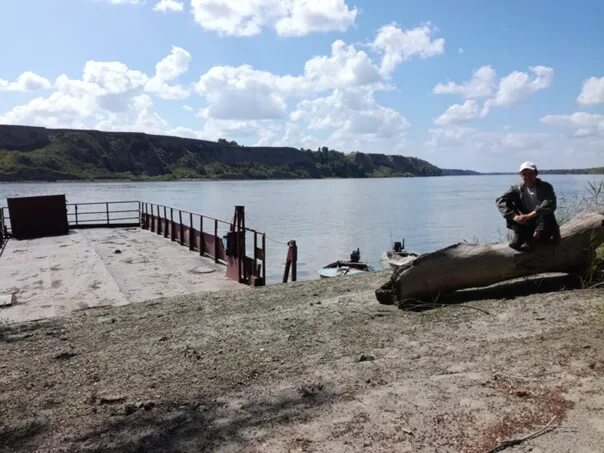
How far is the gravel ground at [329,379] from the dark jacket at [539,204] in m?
0.85

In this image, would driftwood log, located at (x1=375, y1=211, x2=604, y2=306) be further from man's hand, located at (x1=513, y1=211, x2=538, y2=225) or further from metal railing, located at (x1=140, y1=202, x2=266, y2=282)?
metal railing, located at (x1=140, y1=202, x2=266, y2=282)

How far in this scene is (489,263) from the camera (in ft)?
19.9

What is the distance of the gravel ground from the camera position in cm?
323

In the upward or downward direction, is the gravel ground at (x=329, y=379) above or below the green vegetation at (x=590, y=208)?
below

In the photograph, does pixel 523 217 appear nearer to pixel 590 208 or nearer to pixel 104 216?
pixel 590 208

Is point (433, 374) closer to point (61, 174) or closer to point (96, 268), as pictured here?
point (96, 268)

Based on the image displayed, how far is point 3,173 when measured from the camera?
4673 inches

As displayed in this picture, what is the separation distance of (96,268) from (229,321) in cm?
940

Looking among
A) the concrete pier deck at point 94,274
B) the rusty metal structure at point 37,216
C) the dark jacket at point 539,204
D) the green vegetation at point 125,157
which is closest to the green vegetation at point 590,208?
the dark jacket at point 539,204

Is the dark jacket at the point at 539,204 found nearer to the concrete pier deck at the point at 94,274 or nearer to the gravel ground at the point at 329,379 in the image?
the gravel ground at the point at 329,379

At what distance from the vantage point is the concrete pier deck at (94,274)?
11023 mm

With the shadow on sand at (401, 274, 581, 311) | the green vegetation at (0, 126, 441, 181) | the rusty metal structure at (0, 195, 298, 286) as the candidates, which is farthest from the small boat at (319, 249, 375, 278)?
the green vegetation at (0, 126, 441, 181)

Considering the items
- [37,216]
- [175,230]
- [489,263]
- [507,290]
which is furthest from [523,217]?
[37,216]

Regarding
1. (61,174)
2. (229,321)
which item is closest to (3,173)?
(61,174)
